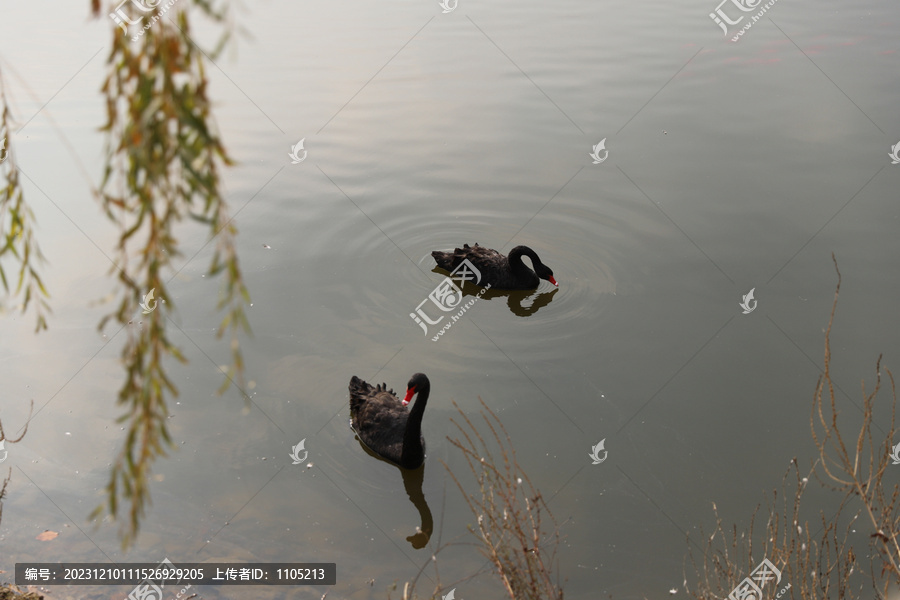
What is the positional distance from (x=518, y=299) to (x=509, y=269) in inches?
13.5

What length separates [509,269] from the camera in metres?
8.40

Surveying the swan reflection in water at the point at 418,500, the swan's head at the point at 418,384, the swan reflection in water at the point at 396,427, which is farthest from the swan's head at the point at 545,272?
the swan reflection in water at the point at 418,500

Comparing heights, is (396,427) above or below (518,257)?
below

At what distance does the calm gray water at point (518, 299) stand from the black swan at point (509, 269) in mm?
213

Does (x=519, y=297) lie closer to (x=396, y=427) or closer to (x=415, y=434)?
(x=396, y=427)

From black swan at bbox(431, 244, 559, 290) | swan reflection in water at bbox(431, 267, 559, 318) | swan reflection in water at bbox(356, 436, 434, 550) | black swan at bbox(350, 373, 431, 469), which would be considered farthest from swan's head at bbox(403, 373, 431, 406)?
black swan at bbox(431, 244, 559, 290)

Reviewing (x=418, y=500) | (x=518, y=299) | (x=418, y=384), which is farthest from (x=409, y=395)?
(x=518, y=299)

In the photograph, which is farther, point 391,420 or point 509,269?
point 509,269

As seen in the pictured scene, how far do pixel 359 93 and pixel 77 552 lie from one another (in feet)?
29.1

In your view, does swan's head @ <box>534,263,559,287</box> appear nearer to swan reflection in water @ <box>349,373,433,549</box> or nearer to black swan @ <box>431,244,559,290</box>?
black swan @ <box>431,244,559,290</box>

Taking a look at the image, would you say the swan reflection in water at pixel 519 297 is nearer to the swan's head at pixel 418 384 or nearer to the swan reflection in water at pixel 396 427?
the swan reflection in water at pixel 396 427

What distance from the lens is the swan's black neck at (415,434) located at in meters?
6.09

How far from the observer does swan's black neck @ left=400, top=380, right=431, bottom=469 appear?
6090mm

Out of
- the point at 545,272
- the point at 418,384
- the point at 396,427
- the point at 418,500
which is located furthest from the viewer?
the point at 545,272
